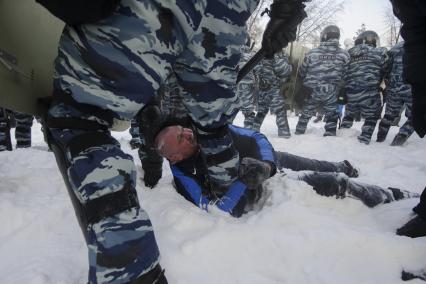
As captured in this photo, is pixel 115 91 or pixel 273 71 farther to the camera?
pixel 273 71

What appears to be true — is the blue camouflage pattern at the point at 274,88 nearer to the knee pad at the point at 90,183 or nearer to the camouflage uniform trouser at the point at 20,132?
the camouflage uniform trouser at the point at 20,132

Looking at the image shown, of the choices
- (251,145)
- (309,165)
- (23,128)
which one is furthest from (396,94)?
(23,128)

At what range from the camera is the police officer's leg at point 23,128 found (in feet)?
11.0

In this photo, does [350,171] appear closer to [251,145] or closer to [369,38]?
[251,145]

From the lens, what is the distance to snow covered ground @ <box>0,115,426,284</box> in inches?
38.8

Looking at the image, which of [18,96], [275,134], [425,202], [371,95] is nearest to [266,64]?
[275,134]

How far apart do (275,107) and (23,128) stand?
3161 mm

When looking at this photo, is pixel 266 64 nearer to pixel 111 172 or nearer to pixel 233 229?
pixel 233 229

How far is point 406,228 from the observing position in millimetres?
1196

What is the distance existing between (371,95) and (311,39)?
12.2 meters

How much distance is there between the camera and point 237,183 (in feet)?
4.93

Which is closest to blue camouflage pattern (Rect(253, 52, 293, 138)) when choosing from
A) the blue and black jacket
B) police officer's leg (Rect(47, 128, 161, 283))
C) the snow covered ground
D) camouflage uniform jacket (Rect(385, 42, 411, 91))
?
camouflage uniform jacket (Rect(385, 42, 411, 91))

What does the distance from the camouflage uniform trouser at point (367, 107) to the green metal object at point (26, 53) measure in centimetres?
409

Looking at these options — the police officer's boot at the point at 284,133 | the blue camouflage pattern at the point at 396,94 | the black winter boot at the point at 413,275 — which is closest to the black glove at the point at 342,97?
the blue camouflage pattern at the point at 396,94
